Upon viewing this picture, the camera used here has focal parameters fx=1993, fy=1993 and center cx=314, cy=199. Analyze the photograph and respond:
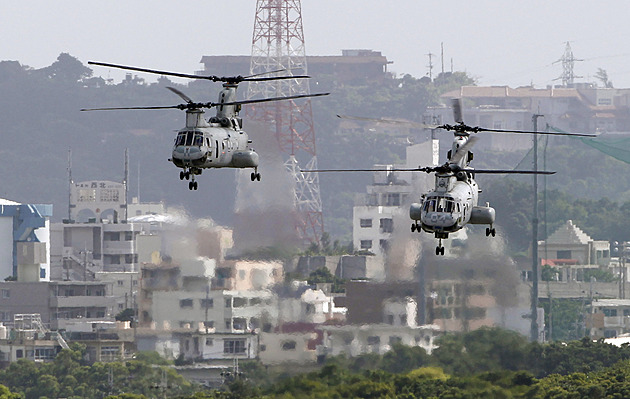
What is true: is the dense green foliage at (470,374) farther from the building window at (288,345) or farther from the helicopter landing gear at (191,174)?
the helicopter landing gear at (191,174)

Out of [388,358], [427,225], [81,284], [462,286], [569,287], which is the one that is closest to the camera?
[427,225]

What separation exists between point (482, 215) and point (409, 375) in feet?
120

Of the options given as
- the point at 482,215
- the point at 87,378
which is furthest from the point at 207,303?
the point at 482,215

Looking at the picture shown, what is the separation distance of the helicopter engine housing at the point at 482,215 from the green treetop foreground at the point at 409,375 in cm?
2573

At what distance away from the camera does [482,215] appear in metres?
60.9

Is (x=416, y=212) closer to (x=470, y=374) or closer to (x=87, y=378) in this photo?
(x=470, y=374)

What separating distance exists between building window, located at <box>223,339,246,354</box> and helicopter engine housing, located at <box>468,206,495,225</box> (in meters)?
52.8

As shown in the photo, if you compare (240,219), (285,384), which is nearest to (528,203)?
(240,219)

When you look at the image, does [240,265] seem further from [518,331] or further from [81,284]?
[81,284]

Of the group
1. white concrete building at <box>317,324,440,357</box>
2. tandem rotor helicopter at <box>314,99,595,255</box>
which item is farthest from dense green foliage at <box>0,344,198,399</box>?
tandem rotor helicopter at <box>314,99,595,255</box>

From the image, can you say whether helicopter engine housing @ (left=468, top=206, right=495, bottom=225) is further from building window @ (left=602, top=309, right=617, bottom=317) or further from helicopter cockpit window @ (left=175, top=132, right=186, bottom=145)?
building window @ (left=602, top=309, right=617, bottom=317)

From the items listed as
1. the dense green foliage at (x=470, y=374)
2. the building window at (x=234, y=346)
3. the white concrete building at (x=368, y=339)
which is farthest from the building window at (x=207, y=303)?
the dense green foliage at (x=470, y=374)

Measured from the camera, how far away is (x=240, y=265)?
4464 inches

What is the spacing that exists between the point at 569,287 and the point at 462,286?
64100mm
